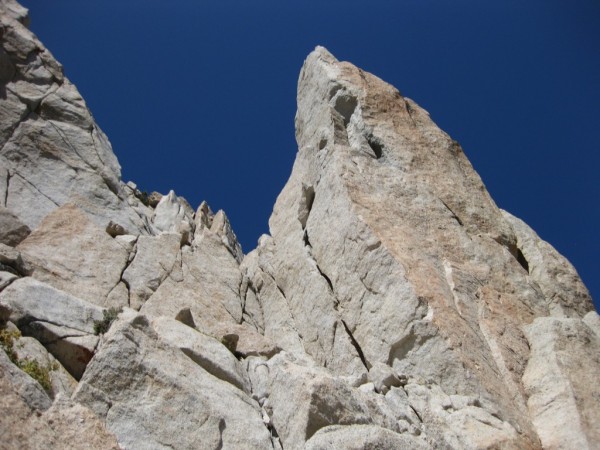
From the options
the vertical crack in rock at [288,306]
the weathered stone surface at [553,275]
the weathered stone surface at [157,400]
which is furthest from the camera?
the vertical crack in rock at [288,306]

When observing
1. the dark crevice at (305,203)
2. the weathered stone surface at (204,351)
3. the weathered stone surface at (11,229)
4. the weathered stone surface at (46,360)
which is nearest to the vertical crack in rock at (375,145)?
the dark crevice at (305,203)

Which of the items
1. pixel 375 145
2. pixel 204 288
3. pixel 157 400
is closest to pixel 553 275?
pixel 375 145

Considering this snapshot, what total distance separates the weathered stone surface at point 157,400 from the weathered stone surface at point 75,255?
25.4ft

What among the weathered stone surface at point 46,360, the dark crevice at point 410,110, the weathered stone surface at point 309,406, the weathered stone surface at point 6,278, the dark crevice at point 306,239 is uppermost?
the dark crevice at point 410,110

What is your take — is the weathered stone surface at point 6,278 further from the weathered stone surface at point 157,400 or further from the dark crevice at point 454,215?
the dark crevice at point 454,215

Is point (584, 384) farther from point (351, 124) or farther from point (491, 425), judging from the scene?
point (351, 124)

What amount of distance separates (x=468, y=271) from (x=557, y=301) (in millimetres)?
4229

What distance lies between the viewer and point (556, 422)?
66.2 feet

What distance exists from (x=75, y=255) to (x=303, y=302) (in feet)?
33.5

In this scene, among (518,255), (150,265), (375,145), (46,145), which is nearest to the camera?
(150,265)

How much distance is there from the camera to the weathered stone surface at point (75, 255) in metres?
26.0

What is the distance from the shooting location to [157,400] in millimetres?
17516

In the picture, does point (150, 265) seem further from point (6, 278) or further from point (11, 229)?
point (6, 278)

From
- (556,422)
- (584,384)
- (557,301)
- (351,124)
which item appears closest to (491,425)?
(556,422)
